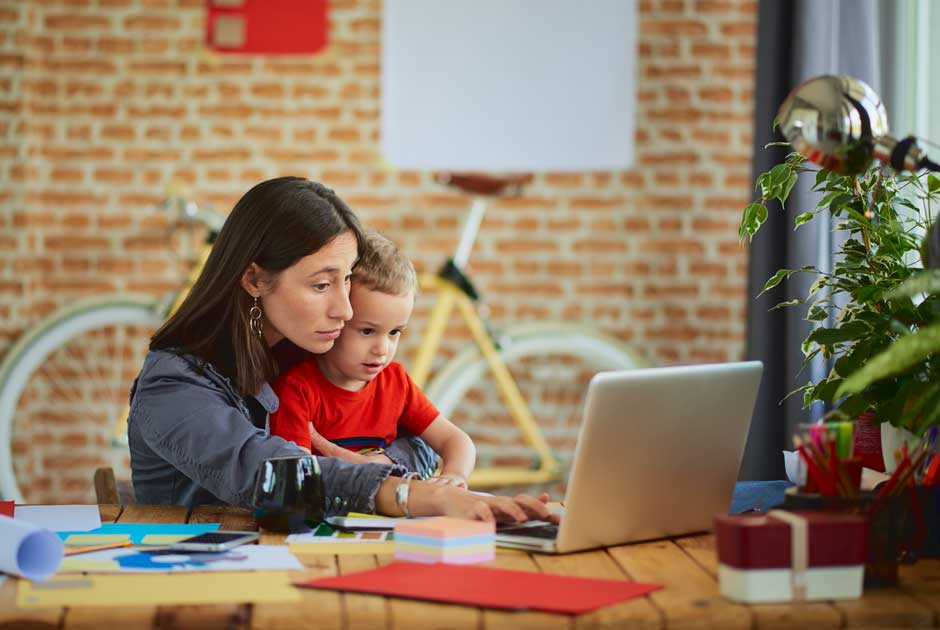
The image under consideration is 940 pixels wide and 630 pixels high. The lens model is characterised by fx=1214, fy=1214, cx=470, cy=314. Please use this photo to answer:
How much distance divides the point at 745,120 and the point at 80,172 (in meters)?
2.33

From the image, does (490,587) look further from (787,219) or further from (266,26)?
(266,26)

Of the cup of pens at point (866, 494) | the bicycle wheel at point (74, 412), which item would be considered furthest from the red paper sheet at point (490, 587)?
the bicycle wheel at point (74, 412)

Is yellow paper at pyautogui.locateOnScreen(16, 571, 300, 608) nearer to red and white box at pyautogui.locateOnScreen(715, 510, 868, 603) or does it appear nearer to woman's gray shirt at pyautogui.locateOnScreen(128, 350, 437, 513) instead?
woman's gray shirt at pyautogui.locateOnScreen(128, 350, 437, 513)

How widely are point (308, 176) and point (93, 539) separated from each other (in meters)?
2.87

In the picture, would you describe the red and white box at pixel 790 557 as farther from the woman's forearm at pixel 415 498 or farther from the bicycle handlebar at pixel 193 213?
the bicycle handlebar at pixel 193 213

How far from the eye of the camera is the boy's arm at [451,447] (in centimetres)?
203

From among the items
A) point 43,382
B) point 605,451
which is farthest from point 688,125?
point 605,451

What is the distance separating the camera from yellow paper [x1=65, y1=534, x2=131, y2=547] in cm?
145

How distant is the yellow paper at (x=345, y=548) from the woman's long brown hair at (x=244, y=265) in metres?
0.43

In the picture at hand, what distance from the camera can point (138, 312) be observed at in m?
3.97

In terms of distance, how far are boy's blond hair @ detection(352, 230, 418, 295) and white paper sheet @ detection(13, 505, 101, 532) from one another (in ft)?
1.84

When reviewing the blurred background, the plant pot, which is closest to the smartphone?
the plant pot

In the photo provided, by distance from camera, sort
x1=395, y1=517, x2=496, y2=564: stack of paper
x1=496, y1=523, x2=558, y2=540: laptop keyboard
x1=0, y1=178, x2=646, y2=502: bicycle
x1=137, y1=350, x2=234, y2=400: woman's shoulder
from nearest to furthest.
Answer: x1=395, y1=517, x2=496, y2=564: stack of paper
x1=496, y1=523, x2=558, y2=540: laptop keyboard
x1=137, y1=350, x2=234, y2=400: woman's shoulder
x1=0, y1=178, x2=646, y2=502: bicycle

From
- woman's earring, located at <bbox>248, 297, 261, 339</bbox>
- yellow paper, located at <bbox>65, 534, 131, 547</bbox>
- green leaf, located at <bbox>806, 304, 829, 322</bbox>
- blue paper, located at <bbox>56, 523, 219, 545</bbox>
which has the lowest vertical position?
blue paper, located at <bbox>56, 523, 219, 545</bbox>
